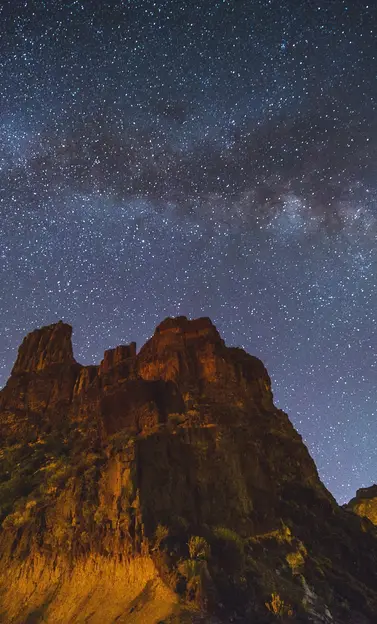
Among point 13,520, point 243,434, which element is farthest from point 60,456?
point 243,434

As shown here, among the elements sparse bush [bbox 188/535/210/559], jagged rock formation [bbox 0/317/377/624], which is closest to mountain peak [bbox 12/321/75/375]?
jagged rock formation [bbox 0/317/377/624]

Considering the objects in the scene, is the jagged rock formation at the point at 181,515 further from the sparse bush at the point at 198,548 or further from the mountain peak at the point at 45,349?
the mountain peak at the point at 45,349

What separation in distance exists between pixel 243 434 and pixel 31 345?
145 feet

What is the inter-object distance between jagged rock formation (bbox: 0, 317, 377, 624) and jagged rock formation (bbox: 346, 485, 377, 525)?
2346cm

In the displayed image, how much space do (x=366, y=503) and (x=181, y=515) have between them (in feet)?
145

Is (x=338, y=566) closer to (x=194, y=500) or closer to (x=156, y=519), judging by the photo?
(x=194, y=500)

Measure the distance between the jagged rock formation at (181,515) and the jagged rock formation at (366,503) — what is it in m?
23.5

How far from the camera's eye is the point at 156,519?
1442 inches

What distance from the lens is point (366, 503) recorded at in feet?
230

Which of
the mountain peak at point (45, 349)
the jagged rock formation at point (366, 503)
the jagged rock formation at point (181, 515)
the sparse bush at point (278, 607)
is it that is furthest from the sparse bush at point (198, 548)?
the mountain peak at point (45, 349)

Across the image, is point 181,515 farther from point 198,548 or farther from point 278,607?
point 278,607

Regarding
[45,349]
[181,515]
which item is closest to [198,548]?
[181,515]

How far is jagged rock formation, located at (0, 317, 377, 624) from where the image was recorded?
1293 inches

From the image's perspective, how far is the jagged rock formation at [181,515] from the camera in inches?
1293
